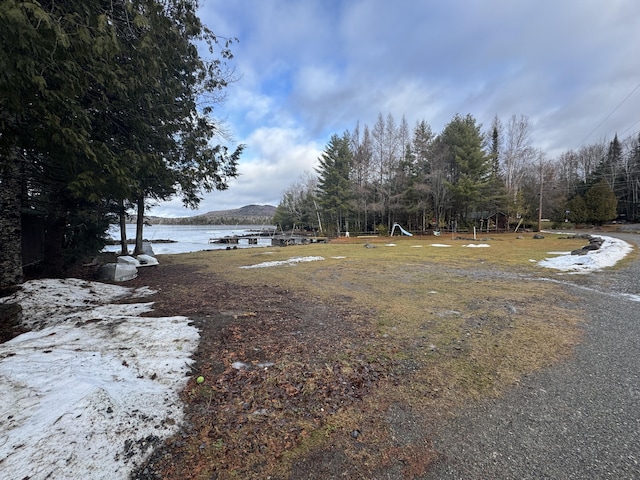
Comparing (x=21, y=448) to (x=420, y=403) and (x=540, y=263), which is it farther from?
(x=540, y=263)

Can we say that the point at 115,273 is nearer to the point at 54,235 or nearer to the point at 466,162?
the point at 54,235

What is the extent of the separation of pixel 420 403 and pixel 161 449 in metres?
1.91

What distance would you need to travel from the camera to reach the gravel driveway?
1.65 meters

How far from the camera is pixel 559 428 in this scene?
197 centimetres

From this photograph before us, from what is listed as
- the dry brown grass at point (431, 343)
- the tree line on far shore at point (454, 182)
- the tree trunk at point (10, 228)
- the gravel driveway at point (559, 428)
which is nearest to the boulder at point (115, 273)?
the tree trunk at point (10, 228)

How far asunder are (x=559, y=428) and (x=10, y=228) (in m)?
8.02

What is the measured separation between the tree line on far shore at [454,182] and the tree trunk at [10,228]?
25.9 metres

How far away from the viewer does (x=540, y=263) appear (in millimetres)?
9922

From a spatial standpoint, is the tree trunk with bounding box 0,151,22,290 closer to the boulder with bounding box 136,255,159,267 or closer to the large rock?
the large rock

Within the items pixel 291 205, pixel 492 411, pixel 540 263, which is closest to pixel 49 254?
pixel 492 411

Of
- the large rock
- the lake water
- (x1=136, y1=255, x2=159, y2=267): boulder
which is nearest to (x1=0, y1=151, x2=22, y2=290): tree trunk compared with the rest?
the large rock

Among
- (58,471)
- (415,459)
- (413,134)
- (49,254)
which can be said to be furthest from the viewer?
(413,134)

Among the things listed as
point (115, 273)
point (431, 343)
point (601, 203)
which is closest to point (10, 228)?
point (115, 273)

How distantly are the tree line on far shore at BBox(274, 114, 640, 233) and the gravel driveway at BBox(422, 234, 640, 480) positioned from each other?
25.3 m
